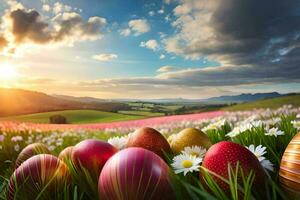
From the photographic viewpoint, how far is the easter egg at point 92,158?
1.64 m

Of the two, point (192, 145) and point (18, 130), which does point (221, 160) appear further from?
point (18, 130)

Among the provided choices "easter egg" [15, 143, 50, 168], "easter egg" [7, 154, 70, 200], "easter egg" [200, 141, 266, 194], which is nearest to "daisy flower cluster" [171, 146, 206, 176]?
"easter egg" [200, 141, 266, 194]

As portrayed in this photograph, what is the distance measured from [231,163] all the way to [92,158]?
0.63 m

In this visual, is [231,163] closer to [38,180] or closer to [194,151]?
[194,151]

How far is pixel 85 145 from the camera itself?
1.70m

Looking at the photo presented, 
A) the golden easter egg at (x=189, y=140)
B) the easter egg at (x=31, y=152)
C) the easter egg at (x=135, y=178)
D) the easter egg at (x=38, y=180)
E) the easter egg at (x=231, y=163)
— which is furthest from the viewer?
the easter egg at (x=31, y=152)

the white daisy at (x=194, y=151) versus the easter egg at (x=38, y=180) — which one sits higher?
the white daisy at (x=194, y=151)

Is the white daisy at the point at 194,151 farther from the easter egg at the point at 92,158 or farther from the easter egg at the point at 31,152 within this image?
the easter egg at the point at 31,152

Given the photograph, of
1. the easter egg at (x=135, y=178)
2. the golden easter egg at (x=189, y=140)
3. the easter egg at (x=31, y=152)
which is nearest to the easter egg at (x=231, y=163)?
the easter egg at (x=135, y=178)

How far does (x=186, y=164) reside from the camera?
5.44 feet

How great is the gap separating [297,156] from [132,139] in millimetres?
864

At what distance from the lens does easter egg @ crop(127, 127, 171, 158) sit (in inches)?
73.9

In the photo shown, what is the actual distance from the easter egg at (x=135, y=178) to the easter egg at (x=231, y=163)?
214 millimetres

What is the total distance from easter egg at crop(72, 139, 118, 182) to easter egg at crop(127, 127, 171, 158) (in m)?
0.24
